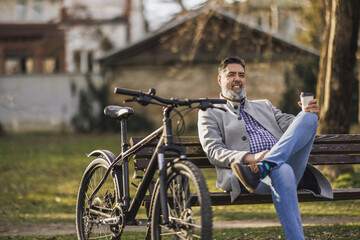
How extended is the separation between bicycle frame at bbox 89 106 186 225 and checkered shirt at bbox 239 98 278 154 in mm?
991

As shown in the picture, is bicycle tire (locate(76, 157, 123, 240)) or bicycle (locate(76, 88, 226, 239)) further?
bicycle tire (locate(76, 157, 123, 240))

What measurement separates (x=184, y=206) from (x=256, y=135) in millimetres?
1459

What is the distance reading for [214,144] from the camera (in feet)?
15.5

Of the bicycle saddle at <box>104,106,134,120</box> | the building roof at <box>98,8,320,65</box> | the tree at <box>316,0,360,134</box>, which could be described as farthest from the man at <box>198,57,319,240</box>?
the building roof at <box>98,8,320,65</box>

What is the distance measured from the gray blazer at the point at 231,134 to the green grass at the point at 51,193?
1582mm

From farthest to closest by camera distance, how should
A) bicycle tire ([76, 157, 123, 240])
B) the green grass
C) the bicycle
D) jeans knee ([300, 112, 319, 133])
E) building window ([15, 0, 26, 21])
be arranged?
1. building window ([15, 0, 26, 21])
2. the green grass
3. bicycle tire ([76, 157, 123, 240])
4. jeans knee ([300, 112, 319, 133])
5. the bicycle

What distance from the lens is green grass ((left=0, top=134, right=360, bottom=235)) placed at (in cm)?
776

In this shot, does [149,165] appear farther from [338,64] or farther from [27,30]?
[27,30]

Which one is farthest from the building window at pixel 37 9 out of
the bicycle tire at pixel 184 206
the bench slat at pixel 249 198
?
the bicycle tire at pixel 184 206

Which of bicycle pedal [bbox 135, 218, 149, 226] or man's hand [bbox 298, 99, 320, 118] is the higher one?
man's hand [bbox 298, 99, 320, 118]

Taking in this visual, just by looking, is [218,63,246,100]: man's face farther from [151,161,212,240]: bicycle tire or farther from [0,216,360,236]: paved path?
[0,216,360,236]: paved path

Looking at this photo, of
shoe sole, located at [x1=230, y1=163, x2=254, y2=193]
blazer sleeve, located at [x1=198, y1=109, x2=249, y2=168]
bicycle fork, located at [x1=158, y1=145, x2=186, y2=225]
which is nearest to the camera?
bicycle fork, located at [x1=158, y1=145, x2=186, y2=225]

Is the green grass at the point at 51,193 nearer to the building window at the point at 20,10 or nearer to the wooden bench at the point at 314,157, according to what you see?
the wooden bench at the point at 314,157

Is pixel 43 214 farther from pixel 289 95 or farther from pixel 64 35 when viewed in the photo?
pixel 64 35
